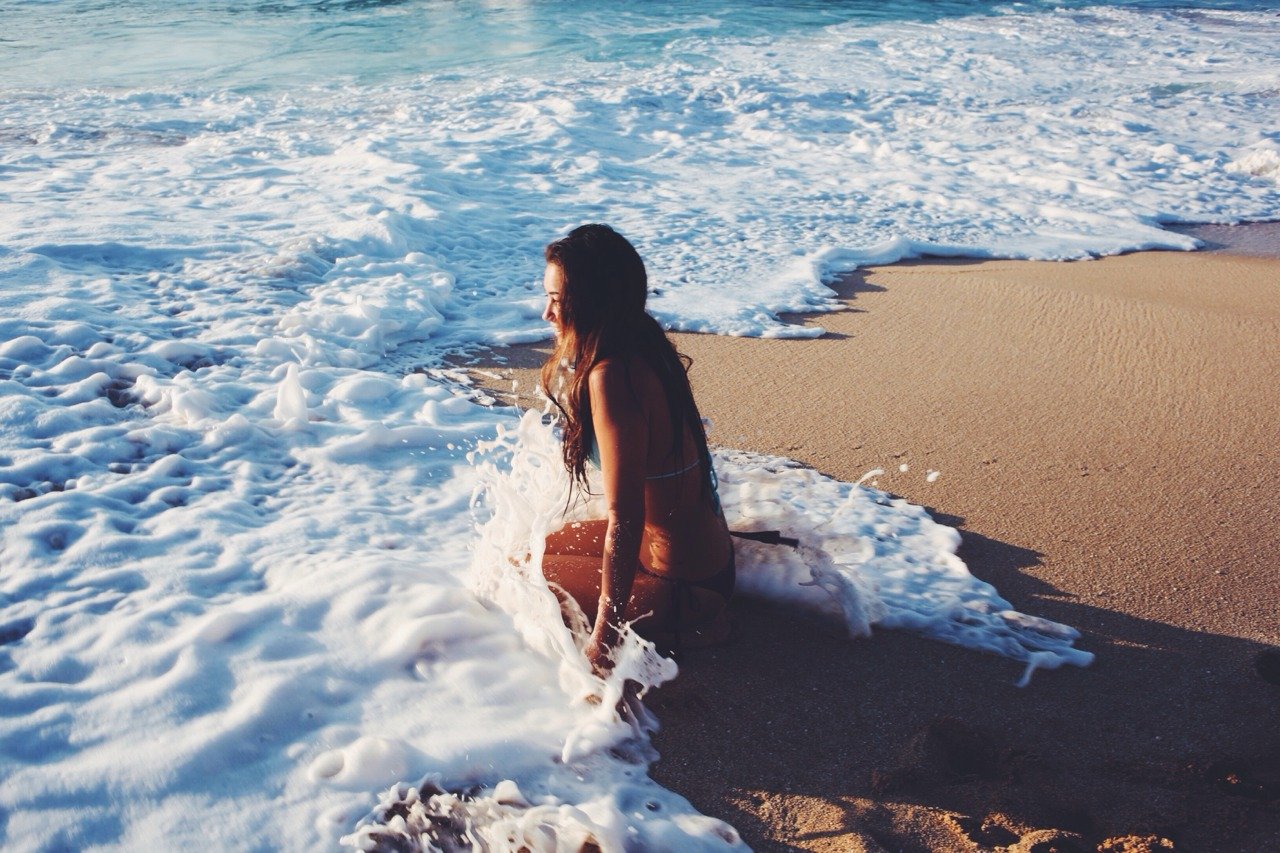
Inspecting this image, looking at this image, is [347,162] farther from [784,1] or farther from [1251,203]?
[784,1]

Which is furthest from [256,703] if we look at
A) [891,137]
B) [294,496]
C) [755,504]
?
[891,137]

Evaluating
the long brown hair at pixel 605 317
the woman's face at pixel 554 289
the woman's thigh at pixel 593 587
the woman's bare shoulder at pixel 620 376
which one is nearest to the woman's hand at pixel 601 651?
the woman's thigh at pixel 593 587

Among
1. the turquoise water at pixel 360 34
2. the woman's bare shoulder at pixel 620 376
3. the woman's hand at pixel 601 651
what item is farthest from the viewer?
the turquoise water at pixel 360 34

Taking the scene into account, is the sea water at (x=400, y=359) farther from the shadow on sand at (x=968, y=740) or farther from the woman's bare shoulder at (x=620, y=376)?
the woman's bare shoulder at (x=620, y=376)

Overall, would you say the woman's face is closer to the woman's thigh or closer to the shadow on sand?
the woman's thigh

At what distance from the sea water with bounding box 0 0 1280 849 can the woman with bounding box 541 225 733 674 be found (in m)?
0.16

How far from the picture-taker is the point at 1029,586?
11.0 ft

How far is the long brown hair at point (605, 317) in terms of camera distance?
248 cm

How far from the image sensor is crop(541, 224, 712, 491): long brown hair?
8.13ft

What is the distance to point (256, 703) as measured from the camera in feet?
8.89

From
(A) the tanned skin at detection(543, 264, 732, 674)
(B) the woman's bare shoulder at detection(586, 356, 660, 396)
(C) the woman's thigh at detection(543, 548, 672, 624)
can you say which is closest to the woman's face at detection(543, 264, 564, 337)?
(A) the tanned skin at detection(543, 264, 732, 674)

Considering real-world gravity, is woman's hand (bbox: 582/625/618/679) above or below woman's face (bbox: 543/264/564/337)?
below

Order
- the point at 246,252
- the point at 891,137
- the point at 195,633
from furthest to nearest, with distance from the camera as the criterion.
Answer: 1. the point at 891,137
2. the point at 246,252
3. the point at 195,633

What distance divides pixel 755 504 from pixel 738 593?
1.27ft
